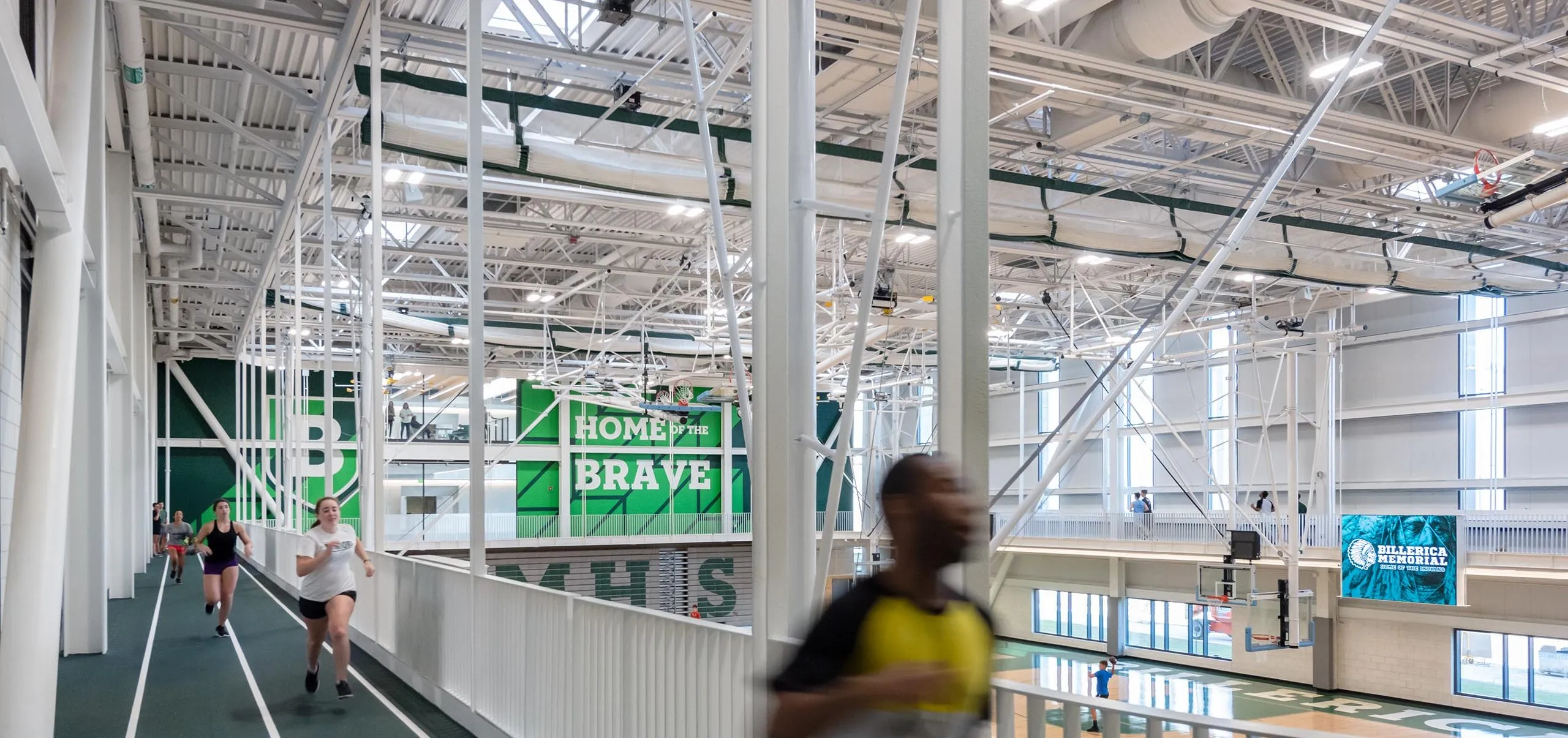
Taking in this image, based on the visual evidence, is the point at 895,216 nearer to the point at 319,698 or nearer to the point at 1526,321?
the point at 319,698

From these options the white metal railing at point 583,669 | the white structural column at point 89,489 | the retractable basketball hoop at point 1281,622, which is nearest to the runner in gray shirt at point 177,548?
the white structural column at point 89,489

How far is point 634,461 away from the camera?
49938 millimetres

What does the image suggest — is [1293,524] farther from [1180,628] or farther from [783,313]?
[783,313]

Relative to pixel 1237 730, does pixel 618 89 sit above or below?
above

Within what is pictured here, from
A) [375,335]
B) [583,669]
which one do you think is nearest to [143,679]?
[375,335]

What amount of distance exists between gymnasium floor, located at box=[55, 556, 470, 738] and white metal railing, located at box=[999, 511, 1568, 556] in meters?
18.2

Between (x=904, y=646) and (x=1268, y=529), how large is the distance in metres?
30.3

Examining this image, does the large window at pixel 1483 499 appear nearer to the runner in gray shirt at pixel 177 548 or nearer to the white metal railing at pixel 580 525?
the white metal railing at pixel 580 525

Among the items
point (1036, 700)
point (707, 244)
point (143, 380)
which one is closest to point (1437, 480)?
point (707, 244)

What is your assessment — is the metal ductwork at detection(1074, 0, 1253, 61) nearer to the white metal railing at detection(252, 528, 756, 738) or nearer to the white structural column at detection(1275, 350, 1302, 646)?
the white metal railing at detection(252, 528, 756, 738)

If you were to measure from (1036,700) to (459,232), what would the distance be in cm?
2406

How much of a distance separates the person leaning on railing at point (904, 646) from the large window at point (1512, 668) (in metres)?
25.9

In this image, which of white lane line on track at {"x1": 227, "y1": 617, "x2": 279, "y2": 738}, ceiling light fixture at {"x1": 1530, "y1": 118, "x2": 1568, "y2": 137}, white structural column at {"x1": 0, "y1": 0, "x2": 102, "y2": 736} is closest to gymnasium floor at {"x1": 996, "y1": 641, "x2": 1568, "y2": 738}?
ceiling light fixture at {"x1": 1530, "y1": 118, "x2": 1568, "y2": 137}

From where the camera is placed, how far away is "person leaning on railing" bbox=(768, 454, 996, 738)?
2309 mm
